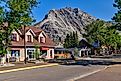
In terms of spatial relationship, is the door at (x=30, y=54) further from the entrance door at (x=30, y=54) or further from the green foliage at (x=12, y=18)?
the green foliage at (x=12, y=18)

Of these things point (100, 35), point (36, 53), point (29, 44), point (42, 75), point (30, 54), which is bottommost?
point (42, 75)

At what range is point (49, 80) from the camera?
23.0 m

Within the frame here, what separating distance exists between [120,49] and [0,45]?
11547 cm

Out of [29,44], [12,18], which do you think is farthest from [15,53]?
[12,18]

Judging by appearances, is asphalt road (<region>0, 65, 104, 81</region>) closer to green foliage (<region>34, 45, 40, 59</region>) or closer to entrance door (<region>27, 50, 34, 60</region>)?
green foliage (<region>34, 45, 40, 59</region>)

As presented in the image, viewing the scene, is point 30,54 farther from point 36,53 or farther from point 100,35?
point 100,35

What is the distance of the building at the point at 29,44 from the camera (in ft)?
193

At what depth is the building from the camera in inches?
2313

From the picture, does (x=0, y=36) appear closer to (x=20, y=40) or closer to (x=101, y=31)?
(x=20, y=40)

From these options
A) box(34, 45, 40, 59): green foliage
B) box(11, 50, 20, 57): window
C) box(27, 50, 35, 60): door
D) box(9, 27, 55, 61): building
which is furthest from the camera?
box(27, 50, 35, 60): door

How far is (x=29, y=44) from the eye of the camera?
61.8 metres

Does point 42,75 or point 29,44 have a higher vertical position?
point 29,44

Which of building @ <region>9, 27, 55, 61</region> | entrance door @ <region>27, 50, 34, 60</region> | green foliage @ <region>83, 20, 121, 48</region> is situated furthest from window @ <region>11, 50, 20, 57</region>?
green foliage @ <region>83, 20, 121, 48</region>

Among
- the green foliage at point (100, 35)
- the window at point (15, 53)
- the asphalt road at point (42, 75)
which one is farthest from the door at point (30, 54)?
the green foliage at point (100, 35)
